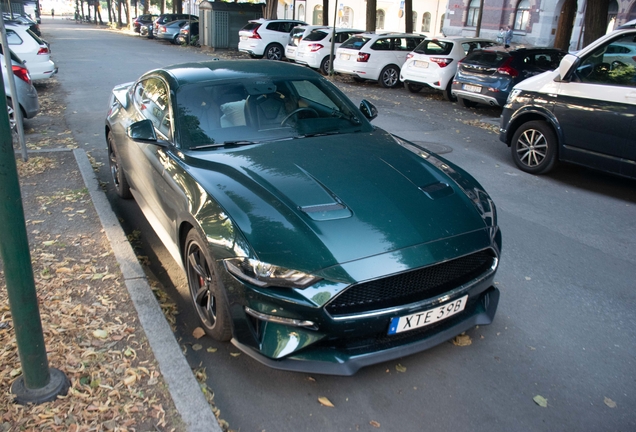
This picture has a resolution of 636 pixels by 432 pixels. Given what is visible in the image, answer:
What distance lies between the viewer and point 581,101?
6.82 metres

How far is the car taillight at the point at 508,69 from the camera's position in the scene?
11.4 meters

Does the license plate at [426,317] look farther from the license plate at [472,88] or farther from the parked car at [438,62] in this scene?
the parked car at [438,62]

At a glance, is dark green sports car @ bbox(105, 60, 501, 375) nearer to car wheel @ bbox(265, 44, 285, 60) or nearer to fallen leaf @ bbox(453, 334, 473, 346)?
fallen leaf @ bbox(453, 334, 473, 346)

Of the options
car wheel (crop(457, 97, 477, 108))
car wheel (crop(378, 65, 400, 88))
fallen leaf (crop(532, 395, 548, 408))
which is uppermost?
car wheel (crop(378, 65, 400, 88))

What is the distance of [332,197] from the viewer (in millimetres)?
3328

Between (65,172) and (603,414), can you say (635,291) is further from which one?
(65,172)

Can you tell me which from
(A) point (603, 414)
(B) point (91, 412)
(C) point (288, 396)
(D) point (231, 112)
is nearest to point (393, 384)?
(C) point (288, 396)

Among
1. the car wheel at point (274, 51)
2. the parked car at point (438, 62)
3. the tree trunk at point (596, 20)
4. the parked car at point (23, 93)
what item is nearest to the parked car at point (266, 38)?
the car wheel at point (274, 51)

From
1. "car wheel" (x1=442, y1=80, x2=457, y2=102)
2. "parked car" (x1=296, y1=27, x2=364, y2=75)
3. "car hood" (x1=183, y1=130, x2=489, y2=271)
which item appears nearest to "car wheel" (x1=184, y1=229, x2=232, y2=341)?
"car hood" (x1=183, y1=130, x2=489, y2=271)

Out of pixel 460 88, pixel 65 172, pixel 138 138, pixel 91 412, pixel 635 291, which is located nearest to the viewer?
pixel 91 412

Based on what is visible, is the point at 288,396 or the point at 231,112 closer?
the point at 288,396

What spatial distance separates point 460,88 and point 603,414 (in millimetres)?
10189

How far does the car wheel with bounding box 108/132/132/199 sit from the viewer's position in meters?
5.86

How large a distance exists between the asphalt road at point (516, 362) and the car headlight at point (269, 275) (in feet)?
2.35
